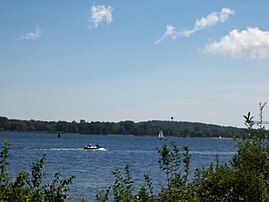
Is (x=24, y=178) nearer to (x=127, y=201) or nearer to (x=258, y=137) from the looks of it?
(x=127, y=201)

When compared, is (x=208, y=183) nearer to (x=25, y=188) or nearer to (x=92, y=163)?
(x=25, y=188)

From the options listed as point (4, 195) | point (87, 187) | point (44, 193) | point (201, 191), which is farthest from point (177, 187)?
point (87, 187)

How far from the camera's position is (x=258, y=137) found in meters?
9.29

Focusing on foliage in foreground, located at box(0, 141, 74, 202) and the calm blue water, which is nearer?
foliage in foreground, located at box(0, 141, 74, 202)

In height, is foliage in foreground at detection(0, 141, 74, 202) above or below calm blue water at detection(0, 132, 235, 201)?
above

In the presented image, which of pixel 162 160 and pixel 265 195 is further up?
pixel 162 160

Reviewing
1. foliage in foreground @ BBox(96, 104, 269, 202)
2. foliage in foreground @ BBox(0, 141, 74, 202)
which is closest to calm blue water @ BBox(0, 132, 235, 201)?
foliage in foreground @ BBox(96, 104, 269, 202)

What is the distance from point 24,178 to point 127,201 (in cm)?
163

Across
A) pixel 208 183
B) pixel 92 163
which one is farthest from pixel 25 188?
pixel 92 163

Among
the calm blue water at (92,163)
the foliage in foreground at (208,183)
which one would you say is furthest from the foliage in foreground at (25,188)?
the calm blue water at (92,163)

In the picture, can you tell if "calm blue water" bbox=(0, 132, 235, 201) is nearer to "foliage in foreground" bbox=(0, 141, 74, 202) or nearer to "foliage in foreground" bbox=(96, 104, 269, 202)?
"foliage in foreground" bbox=(96, 104, 269, 202)

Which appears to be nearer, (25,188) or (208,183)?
(25,188)

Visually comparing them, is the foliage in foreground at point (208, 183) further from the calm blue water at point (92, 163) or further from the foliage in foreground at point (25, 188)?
the calm blue water at point (92, 163)

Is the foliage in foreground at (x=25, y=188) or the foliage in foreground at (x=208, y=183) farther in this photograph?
the foliage in foreground at (x=208, y=183)
